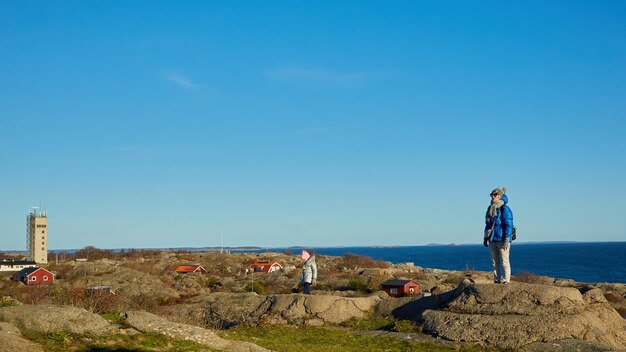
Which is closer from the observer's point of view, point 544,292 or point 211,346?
point 211,346

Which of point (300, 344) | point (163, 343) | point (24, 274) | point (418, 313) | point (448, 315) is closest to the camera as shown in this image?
point (163, 343)

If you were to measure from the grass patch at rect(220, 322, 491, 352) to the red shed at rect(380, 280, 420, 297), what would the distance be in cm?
1126

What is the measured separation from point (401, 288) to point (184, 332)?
1829cm

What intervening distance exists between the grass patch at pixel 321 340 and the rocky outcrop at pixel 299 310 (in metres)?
0.76

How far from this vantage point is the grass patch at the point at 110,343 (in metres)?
12.7

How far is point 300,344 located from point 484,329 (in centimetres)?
468

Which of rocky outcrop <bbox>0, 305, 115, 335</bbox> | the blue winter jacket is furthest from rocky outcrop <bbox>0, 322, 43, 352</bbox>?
the blue winter jacket

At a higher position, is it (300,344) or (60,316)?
(60,316)

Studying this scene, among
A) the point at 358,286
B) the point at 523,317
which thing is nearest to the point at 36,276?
the point at 358,286

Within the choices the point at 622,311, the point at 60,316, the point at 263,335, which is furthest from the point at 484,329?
the point at 622,311

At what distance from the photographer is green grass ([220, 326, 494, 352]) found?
1608 cm

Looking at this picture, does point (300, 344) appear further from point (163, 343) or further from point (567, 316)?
point (567, 316)

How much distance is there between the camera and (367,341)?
17484 millimetres

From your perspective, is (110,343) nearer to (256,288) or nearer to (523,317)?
(523,317)
